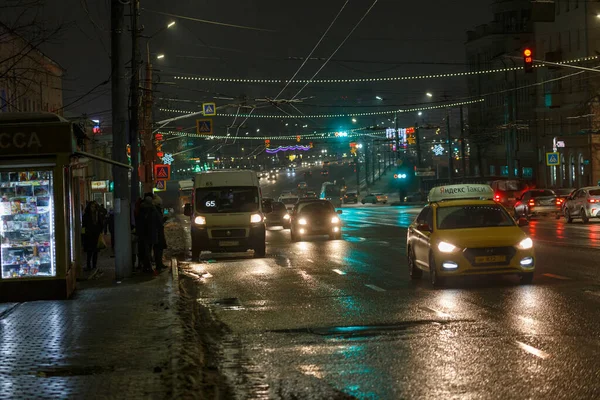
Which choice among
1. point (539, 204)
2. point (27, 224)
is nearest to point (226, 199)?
point (27, 224)

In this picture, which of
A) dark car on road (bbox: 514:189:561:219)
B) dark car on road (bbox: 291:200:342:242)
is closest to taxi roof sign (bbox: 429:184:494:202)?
dark car on road (bbox: 291:200:342:242)

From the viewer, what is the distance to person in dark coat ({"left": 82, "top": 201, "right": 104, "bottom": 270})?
75.9 ft

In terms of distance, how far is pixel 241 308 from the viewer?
14.2 metres

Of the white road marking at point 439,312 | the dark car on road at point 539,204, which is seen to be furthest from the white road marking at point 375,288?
the dark car on road at point 539,204

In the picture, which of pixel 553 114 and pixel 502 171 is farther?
pixel 502 171

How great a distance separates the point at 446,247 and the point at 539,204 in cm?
3283

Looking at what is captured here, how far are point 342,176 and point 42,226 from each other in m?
157

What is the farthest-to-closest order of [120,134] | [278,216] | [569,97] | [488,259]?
[569,97] < [278,216] < [120,134] < [488,259]

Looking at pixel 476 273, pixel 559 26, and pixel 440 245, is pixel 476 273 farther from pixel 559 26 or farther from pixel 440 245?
pixel 559 26

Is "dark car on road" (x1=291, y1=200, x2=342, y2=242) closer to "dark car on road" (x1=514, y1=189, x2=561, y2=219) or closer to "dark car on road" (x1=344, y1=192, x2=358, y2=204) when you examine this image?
"dark car on road" (x1=514, y1=189, x2=561, y2=219)

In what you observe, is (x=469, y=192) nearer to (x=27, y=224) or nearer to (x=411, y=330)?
(x=27, y=224)

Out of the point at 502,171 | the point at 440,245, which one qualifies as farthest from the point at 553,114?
the point at 440,245

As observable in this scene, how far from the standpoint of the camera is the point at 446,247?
15.7 m

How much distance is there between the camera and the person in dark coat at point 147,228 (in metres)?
21.1
